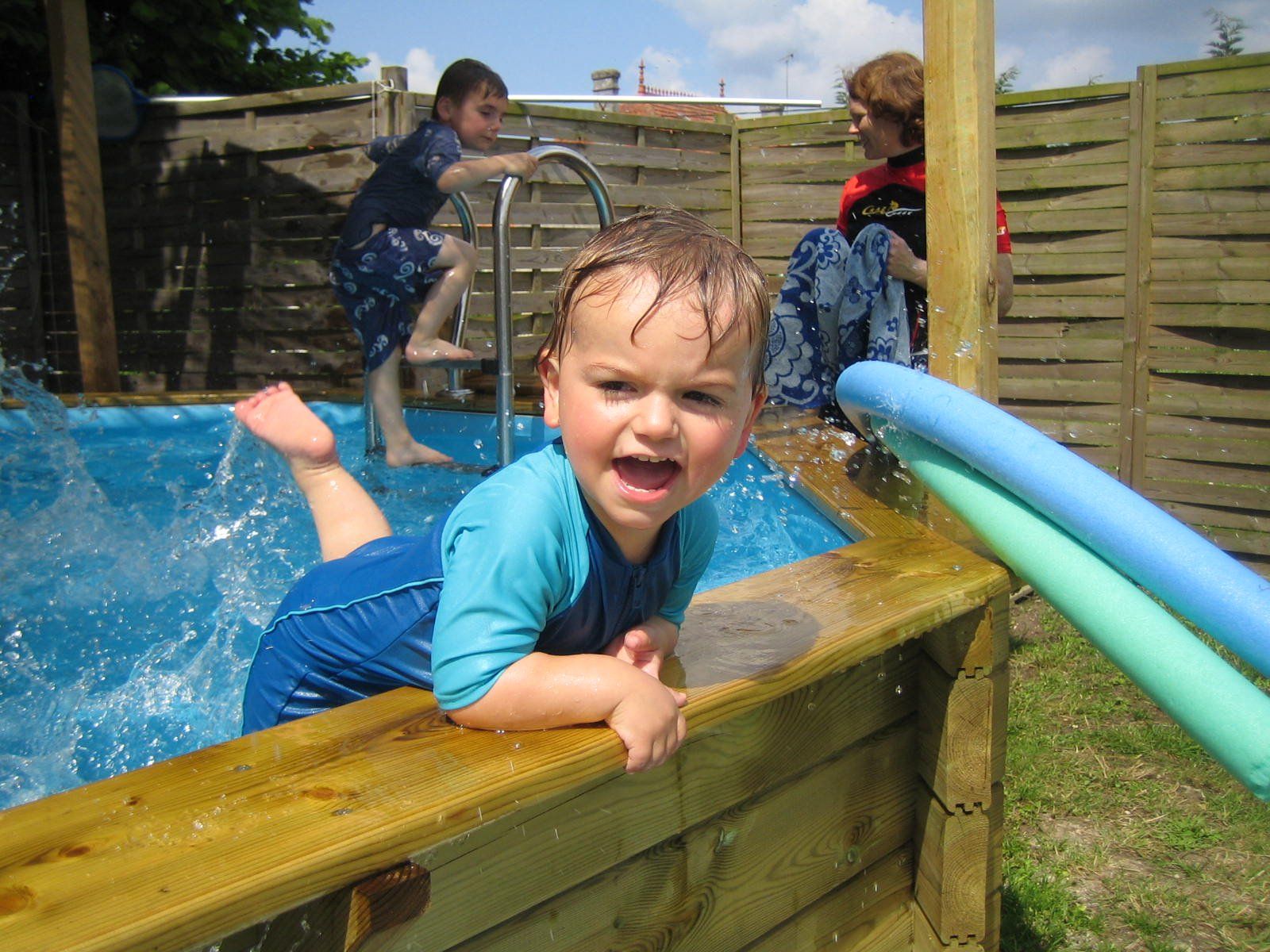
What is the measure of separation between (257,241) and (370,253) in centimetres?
362

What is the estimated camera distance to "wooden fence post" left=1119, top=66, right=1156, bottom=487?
600 centimetres

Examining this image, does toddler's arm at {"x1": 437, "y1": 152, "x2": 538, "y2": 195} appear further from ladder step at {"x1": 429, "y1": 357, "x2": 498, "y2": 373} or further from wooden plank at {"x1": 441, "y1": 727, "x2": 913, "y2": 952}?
wooden plank at {"x1": 441, "y1": 727, "x2": 913, "y2": 952}

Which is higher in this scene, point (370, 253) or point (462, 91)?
point (462, 91)

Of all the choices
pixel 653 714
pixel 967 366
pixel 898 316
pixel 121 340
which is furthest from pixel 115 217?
pixel 653 714

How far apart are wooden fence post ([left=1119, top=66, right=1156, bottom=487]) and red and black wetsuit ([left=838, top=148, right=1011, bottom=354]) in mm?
2485

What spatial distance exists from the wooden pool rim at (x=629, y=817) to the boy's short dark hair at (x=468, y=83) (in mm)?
2803

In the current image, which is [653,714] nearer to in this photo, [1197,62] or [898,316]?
[898,316]

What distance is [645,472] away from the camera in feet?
4.76

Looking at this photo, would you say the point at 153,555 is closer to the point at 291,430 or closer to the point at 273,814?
the point at 291,430

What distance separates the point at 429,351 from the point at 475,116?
105 cm

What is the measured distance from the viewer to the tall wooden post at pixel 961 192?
8.59 ft

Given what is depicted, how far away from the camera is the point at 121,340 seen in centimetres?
823

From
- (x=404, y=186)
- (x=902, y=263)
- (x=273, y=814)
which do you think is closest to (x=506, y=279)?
(x=404, y=186)

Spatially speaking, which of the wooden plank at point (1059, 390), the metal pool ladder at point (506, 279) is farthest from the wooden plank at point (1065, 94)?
the metal pool ladder at point (506, 279)
